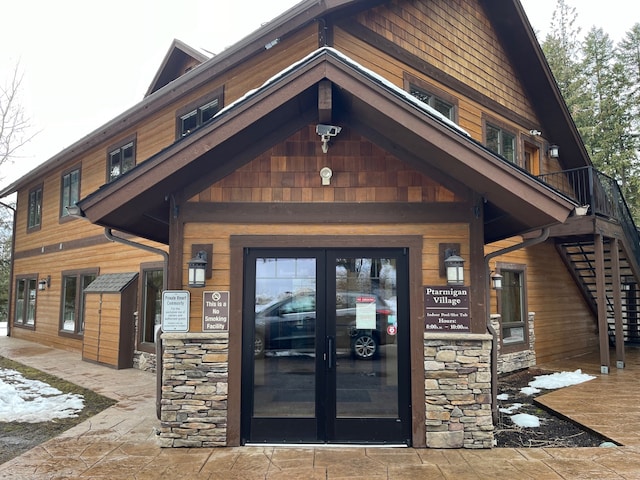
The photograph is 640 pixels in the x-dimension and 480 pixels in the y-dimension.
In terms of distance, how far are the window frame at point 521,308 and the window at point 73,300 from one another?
957 cm

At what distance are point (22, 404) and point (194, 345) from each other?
3.83 m

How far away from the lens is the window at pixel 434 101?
8375 mm

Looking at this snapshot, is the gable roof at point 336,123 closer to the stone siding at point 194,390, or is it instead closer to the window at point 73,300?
the stone siding at point 194,390

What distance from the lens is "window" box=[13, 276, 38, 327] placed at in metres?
15.9

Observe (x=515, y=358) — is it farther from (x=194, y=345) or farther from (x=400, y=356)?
(x=194, y=345)

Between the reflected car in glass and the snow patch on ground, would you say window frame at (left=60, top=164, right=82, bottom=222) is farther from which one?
the reflected car in glass

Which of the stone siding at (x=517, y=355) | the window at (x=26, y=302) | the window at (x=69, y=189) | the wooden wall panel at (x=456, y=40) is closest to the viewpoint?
the wooden wall panel at (x=456, y=40)

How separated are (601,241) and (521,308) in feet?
6.74

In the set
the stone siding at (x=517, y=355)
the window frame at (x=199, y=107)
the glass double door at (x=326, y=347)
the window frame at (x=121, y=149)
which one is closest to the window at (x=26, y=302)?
the window frame at (x=121, y=149)

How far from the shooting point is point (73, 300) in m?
13.3

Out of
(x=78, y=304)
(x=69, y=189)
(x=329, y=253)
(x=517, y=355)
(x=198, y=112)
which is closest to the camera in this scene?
(x=329, y=253)

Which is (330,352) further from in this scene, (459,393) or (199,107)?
(199,107)

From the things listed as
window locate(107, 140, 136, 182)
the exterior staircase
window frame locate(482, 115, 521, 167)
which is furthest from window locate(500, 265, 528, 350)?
window locate(107, 140, 136, 182)

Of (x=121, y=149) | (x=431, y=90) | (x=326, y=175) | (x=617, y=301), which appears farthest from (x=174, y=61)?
(x=617, y=301)
